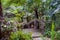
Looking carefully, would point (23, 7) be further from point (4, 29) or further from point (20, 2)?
point (4, 29)

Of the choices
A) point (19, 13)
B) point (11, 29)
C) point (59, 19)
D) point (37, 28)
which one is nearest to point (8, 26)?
point (11, 29)

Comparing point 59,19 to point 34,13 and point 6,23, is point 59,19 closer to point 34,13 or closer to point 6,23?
point 6,23

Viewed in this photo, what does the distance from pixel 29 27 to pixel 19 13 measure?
877 mm

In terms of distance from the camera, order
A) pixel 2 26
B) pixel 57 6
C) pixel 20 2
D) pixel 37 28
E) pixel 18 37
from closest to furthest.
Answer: pixel 57 6 → pixel 18 37 → pixel 2 26 → pixel 37 28 → pixel 20 2

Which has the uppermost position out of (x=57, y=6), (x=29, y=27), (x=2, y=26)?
(x=57, y=6)

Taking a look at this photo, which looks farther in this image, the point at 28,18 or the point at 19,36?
the point at 28,18

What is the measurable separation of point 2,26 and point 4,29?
0.28ft

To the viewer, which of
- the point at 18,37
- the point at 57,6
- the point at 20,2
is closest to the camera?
the point at 57,6

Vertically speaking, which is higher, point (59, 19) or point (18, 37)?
point (59, 19)

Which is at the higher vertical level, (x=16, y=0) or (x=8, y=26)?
(x=16, y=0)

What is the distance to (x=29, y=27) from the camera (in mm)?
6418

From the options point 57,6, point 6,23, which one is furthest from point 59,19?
point 6,23

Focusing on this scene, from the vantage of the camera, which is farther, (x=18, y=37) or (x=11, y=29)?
(x=11, y=29)

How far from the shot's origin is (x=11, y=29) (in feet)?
14.0
